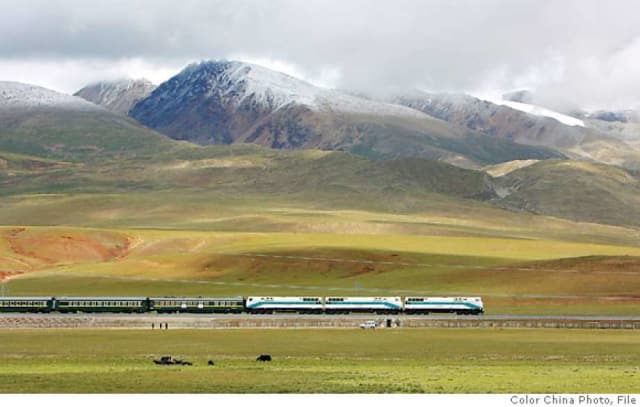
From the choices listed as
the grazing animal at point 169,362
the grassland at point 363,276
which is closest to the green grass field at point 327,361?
the grazing animal at point 169,362

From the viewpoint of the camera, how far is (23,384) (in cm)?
5597

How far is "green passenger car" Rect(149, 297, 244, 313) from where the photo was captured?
131625 millimetres

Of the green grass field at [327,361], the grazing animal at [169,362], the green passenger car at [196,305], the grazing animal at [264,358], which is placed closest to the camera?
the green grass field at [327,361]

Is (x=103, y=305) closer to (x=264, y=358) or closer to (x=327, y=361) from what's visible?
(x=264, y=358)

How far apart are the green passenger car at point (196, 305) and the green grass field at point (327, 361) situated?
87.3ft

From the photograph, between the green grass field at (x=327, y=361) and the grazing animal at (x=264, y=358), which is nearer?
the green grass field at (x=327, y=361)

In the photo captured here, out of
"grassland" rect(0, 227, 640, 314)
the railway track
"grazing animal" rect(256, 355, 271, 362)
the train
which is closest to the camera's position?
"grazing animal" rect(256, 355, 271, 362)

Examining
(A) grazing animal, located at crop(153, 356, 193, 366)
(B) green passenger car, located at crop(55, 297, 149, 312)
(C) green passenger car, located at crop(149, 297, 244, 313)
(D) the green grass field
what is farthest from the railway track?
(A) grazing animal, located at crop(153, 356, 193, 366)

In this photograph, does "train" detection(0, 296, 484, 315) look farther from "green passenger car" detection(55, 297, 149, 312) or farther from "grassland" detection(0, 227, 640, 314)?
"grassland" detection(0, 227, 640, 314)

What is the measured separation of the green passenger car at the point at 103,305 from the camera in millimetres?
131500

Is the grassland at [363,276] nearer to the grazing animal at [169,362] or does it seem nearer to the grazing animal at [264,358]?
the grazing animal at [264,358]

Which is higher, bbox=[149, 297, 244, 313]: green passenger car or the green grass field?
bbox=[149, 297, 244, 313]: green passenger car

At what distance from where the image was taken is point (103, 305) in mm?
131875

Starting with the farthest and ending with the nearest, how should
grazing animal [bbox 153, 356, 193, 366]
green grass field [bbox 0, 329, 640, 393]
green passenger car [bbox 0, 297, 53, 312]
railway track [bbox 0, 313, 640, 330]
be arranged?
green passenger car [bbox 0, 297, 53, 312] → railway track [bbox 0, 313, 640, 330] → grazing animal [bbox 153, 356, 193, 366] → green grass field [bbox 0, 329, 640, 393]
